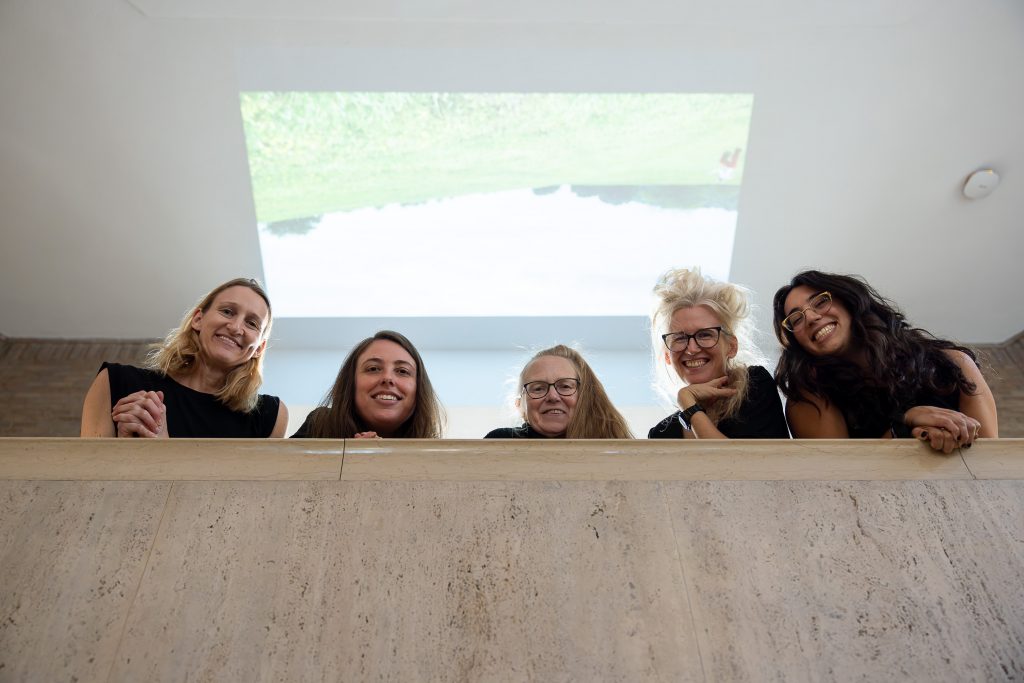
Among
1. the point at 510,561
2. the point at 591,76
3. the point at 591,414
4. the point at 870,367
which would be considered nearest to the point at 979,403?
the point at 870,367

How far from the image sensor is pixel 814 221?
4164mm

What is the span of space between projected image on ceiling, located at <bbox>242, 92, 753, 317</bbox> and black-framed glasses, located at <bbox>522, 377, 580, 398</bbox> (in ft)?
7.10

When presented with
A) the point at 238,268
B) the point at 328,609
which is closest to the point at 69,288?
the point at 238,268

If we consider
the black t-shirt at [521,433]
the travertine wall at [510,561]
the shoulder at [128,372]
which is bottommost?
the travertine wall at [510,561]

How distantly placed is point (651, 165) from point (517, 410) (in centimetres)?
235

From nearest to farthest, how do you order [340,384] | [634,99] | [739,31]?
1. [340,384]
2. [739,31]
3. [634,99]

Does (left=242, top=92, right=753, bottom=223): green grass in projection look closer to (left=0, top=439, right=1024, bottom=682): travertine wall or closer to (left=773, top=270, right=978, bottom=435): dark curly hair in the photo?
(left=773, top=270, right=978, bottom=435): dark curly hair

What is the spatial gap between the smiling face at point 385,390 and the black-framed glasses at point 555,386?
28 centimetres

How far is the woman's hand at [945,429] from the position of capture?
1597 millimetres

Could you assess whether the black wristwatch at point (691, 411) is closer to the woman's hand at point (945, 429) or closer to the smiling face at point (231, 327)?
the woman's hand at point (945, 429)

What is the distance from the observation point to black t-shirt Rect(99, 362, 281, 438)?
6.56 feet

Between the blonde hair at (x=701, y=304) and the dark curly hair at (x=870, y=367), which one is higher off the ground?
the blonde hair at (x=701, y=304)

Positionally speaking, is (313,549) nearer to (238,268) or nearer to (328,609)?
(328,609)

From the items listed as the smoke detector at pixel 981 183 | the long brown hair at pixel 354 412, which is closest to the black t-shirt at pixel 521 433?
the long brown hair at pixel 354 412
